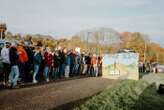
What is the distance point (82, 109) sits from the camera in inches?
435

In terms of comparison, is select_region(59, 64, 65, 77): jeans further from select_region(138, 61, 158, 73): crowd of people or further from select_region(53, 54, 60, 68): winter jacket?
select_region(138, 61, 158, 73): crowd of people

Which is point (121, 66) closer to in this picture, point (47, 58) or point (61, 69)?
point (61, 69)

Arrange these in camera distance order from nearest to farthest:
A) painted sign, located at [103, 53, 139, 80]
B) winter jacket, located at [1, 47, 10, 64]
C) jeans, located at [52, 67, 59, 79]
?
1. winter jacket, located at [1, 47, 10, 64]
2. jeans, located at [52, 67, 59, 79]
3. painted sign, located at [103, 53, 139, 80]

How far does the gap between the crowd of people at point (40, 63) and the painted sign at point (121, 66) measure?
1340 mm

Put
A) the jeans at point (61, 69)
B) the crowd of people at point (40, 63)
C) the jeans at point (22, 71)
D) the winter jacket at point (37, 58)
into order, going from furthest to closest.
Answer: the jeans at point (61, 69)
the winter jacket at point (37, 58)
the jeans at point (22, 71)
the crowd of people at point (40, 63)

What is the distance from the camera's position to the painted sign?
28.4 m

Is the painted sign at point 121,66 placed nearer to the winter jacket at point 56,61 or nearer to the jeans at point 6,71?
the winter jacket at point 56,61

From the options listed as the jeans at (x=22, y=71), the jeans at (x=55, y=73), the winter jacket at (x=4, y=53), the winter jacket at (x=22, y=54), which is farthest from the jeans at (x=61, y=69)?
the winter jacket at (x=4, y=53)

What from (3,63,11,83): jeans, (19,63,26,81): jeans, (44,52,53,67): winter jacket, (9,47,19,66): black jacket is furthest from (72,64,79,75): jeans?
(9,47,19,66): black jacket

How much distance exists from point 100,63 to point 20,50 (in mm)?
14705

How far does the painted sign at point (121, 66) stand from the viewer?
93.2ft

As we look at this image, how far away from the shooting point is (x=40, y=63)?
20453mm

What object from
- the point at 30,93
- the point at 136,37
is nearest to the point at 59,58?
the point at 30,93

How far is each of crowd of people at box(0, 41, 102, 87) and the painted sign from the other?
1.34 meters
